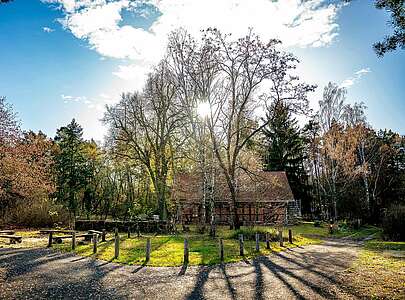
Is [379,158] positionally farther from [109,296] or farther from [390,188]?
[109,296]

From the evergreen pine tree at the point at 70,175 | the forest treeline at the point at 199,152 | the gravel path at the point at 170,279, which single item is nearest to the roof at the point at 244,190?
the forest treeline at the point at 199,152

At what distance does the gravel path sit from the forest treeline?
407 inches

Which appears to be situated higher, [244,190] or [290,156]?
[290,156]

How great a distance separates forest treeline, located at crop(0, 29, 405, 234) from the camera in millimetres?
22547

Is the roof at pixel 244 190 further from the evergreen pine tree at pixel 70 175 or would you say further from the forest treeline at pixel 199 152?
the evergreen pine tree at pixel 70 175

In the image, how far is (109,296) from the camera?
7883 millimetres

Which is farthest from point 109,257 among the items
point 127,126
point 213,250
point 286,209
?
point 286,209

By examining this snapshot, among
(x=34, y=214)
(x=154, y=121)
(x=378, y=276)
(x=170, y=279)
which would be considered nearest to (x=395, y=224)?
(x=378, y=276)

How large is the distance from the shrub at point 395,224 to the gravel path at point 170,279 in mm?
10502

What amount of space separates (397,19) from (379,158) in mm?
33383

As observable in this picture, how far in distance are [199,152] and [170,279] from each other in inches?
551

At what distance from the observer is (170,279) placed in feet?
31.3

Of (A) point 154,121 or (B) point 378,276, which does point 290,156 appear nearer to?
(A) point 154,121

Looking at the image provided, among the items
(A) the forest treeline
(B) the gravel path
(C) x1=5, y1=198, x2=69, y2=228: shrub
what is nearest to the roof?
(A) the forest treeline
